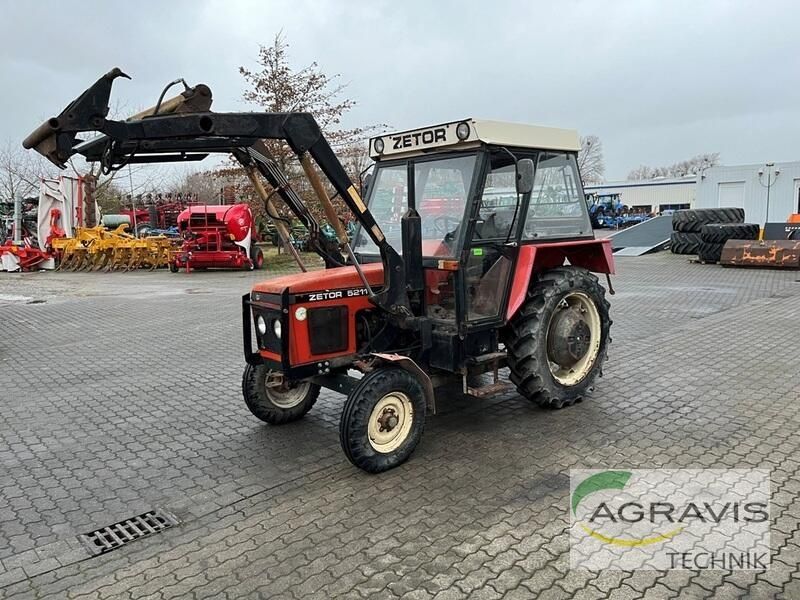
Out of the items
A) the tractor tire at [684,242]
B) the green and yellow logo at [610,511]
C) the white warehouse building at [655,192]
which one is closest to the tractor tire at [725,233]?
the tractor tire at [684,242]

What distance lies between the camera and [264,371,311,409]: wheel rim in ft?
15.9

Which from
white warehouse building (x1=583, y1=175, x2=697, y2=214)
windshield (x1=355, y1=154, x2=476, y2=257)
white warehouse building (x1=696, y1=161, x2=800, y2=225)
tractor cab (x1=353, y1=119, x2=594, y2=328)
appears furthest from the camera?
white warehouse building (x1=583, y1=175, x2=697, y2=214)

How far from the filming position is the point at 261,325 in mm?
4473

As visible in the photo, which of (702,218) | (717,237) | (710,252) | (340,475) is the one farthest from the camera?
(702,218)

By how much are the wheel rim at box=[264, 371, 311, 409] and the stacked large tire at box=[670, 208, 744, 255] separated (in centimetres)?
1887

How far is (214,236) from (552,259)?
1453cm

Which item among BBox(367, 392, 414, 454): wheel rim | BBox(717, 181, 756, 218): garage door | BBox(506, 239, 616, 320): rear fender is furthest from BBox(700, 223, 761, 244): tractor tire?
BBox(367, 392, 414, 454): wheel rim

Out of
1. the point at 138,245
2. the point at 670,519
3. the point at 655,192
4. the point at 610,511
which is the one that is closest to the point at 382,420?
the point at 610,511

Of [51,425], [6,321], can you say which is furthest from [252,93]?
[51,425]

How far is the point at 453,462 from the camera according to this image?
423 cm

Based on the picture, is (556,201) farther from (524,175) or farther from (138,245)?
(138,245)

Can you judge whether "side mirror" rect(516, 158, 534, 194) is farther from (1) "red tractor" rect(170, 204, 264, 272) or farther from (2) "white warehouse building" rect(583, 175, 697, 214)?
(2) "white warehouse building" rect(583, 175, 697, 214)

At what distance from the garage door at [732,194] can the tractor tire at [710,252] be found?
1234cm

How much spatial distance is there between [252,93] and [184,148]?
769 inches
